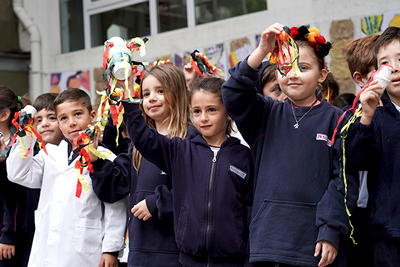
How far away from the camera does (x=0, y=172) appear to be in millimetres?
3520

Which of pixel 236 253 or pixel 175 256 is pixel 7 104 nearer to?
pixel 175 256

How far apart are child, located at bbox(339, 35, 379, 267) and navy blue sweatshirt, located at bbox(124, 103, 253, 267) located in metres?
0.67

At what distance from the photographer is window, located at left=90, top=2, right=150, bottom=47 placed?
25.7 feet

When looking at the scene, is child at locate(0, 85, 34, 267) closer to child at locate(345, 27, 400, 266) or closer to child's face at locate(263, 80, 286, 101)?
child's face at locate(263, 80, 286, 101)

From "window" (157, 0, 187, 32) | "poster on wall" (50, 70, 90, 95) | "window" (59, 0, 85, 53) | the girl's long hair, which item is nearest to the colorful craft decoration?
the girl's long hair

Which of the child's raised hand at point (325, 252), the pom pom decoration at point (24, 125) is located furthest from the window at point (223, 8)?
the child's raised hand at point (325, 252)

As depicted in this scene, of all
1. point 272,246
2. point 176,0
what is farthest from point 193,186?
point 176,0

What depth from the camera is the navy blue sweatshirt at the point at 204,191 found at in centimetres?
251

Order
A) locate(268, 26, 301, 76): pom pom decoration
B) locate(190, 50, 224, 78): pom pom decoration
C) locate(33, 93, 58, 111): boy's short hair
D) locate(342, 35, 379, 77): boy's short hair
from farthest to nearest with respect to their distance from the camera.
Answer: locate(33, 93, 58, 111): boy's short hair
locate(190, 50, 224, 78): pom pom decoration
locate(342, 35, 379, 77): boy's short hair
locate(268, 26, 301, 76): pom pom decoration

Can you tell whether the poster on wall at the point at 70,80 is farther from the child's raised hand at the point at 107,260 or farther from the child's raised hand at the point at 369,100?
the child's raised hand at the point at 369,100

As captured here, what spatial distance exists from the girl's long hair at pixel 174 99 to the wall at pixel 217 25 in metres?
2.77

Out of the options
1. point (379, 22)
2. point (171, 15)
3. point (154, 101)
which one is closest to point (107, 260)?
point (154, 101)

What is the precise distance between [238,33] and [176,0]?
1.57 meters

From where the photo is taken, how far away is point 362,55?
9.53ft
